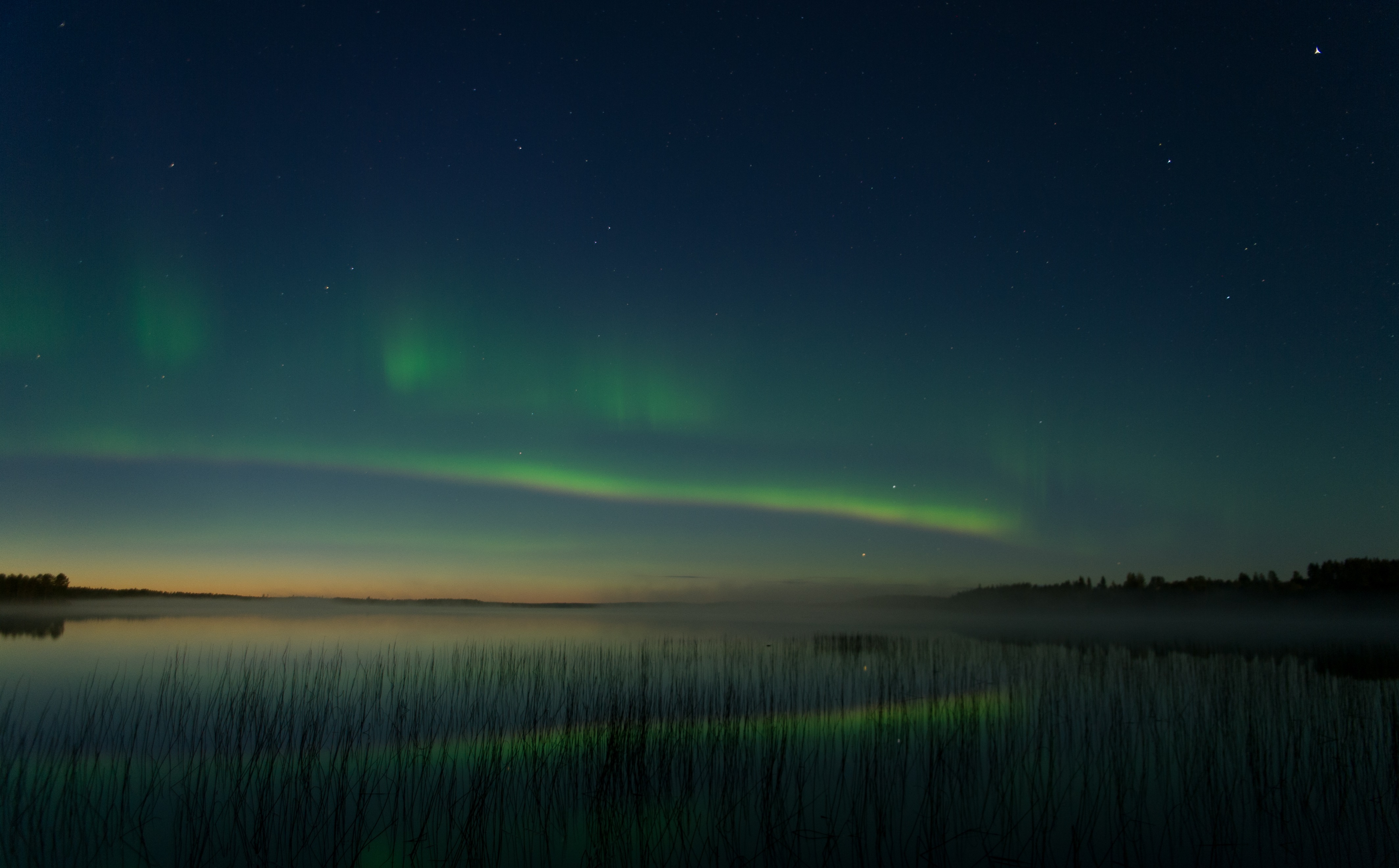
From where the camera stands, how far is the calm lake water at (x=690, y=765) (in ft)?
19.5

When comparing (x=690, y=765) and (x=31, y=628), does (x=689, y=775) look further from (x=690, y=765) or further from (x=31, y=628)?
(x=31, y=628)

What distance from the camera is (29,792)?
672cm

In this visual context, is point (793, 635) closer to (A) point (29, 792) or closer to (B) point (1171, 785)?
(B) point (1171, 785)

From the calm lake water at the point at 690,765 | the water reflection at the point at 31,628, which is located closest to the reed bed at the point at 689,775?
the calm lake water at the point at 690,765

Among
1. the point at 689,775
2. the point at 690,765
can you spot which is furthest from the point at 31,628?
the point at 689,775

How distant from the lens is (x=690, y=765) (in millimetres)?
7930

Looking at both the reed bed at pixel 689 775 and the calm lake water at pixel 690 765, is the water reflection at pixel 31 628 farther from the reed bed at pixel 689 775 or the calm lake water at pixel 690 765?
the reed bed at pixel 689 775

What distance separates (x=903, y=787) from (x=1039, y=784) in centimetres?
142

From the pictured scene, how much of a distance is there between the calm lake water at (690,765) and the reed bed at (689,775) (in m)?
0.04

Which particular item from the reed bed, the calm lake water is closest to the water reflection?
the calm lake water

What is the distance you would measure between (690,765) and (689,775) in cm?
23

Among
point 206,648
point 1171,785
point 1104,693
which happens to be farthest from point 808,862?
point 206,648

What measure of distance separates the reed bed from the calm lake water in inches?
1.4

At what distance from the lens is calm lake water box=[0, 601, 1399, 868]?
19.5ft
